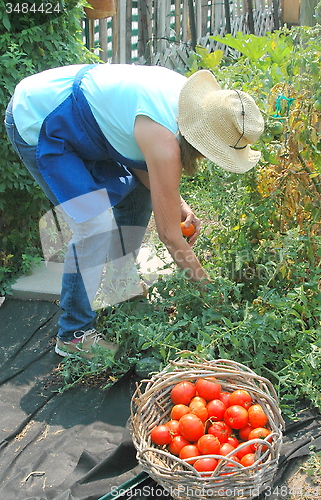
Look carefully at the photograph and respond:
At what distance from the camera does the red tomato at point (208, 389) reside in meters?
1.96

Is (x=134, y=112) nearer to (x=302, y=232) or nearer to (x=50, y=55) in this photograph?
(x=302, y=232)

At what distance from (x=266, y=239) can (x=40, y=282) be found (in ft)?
5.36

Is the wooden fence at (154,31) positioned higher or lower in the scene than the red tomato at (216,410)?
higher

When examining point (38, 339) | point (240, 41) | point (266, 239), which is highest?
point (240, 41)

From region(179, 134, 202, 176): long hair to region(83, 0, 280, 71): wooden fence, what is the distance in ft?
12.0

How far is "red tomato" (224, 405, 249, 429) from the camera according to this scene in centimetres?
187

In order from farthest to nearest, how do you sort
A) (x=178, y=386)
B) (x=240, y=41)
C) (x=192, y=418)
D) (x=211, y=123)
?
1. (x=240, y=41)
2. (x=211, y=123)
3. (x=178, y=386)
4. (x=192, y=418)

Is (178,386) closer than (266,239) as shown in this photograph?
Yes

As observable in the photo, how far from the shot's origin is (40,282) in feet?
11.6

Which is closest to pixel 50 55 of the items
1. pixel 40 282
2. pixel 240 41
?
pixel 240 41

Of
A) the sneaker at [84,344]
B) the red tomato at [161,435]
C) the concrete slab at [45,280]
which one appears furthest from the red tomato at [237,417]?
the concrete slab at [45,280]

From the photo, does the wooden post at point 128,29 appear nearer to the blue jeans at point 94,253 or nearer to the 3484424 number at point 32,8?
the 3484424 number at point 32,8

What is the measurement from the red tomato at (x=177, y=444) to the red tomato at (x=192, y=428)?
0.02m

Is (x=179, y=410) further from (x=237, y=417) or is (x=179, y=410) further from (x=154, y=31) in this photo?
(x=154, y=31)
